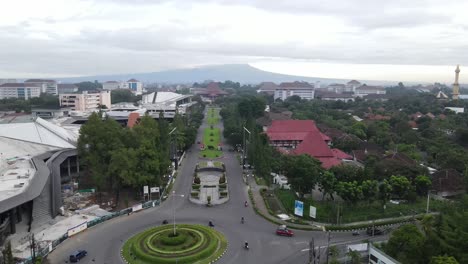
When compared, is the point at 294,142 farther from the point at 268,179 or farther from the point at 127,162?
the point at 127,162

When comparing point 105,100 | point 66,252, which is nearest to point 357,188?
point 66,252

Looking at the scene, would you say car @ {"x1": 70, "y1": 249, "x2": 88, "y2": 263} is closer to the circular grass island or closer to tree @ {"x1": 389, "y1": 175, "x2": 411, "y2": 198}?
the circular grass island

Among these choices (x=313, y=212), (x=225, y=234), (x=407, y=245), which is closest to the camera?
(x=407, y=245)

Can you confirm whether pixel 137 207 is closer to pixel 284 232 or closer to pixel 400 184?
pixel 284 232

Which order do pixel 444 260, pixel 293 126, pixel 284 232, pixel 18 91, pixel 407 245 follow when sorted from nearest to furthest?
pixel 444 260, pixel 407 245, pixel 284 232, pixel 293 126, pixel 18 91

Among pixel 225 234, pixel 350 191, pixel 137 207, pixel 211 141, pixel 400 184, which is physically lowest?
pixel 225 234

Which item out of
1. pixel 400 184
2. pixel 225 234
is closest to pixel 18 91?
pixel 225 234

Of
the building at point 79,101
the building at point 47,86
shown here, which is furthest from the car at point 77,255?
the building at point 47,86

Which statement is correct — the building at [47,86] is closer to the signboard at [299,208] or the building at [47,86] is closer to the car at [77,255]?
the car at [77,255]
